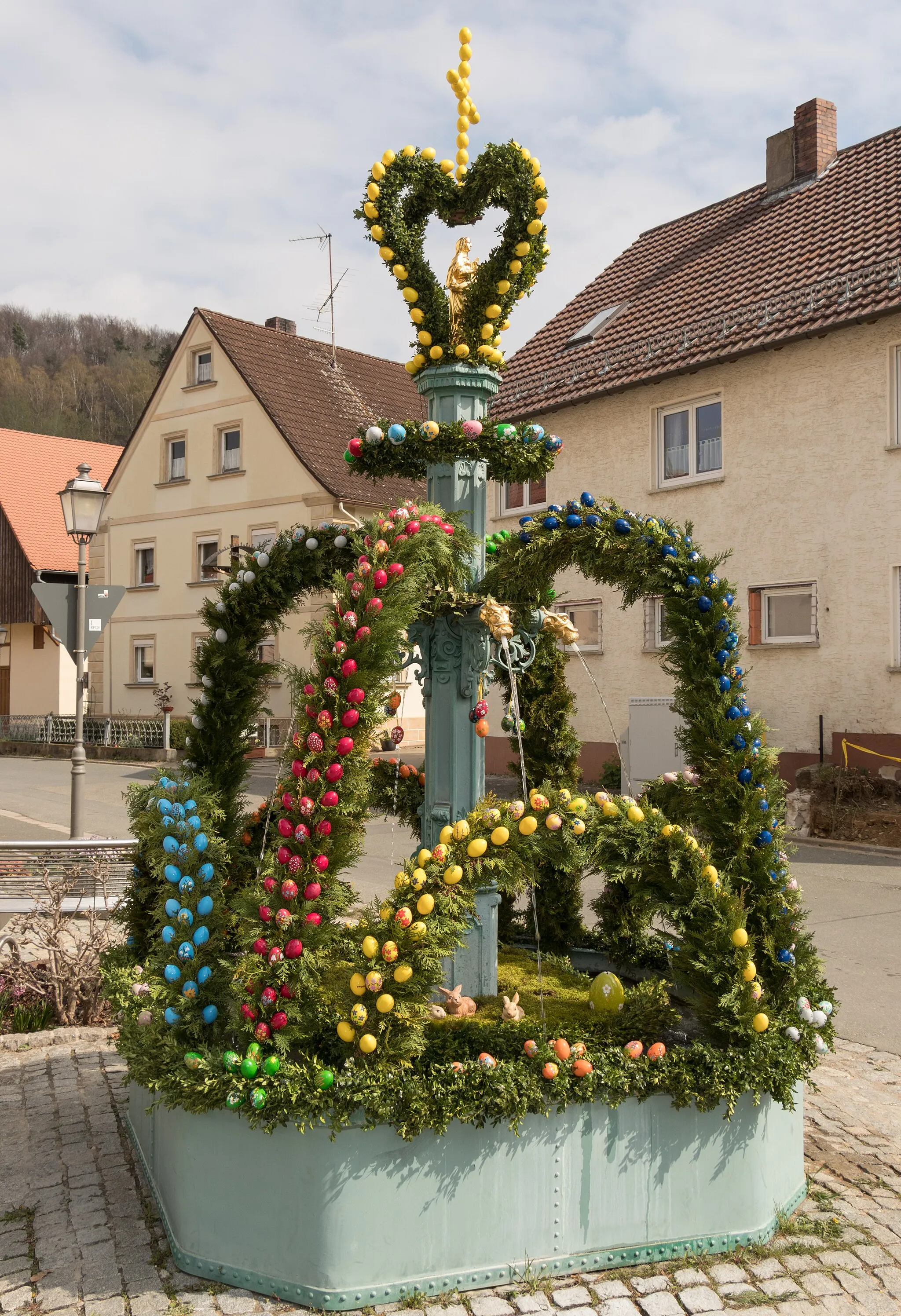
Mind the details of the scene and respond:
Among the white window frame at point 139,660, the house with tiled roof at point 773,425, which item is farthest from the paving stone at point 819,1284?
the white window frame at point 139,660

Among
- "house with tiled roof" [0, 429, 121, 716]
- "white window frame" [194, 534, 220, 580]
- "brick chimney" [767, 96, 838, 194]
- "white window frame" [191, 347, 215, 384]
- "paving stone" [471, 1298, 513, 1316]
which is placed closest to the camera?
"paving stone" [471, 1298, 513, 1316]

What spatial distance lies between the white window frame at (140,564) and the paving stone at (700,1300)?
26603mm

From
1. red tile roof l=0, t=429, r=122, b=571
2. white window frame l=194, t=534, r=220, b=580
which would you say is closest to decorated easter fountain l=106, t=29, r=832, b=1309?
white window frame l=194, t=534, r=220, b=580

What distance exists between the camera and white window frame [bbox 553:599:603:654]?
59.9 ft

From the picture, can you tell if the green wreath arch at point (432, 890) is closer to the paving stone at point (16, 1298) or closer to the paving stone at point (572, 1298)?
the paving stone at point (572, 1298)

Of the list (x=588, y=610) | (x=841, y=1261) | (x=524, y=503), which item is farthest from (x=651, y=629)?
(x=841, y=1261)

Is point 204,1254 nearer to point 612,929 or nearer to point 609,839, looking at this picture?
point 609,839

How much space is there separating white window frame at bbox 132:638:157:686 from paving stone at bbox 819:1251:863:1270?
85.6ft

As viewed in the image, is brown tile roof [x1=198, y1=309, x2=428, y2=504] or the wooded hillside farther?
the wooded hillside

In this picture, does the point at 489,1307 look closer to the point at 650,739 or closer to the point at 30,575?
the point at 650,739

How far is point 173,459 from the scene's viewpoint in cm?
2870

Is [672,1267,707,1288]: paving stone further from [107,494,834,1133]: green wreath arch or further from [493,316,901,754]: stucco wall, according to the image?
[493,316,901,754]: stucco wall

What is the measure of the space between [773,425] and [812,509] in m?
1.38

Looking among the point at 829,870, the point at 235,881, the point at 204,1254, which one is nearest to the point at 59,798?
the point at 829,870
